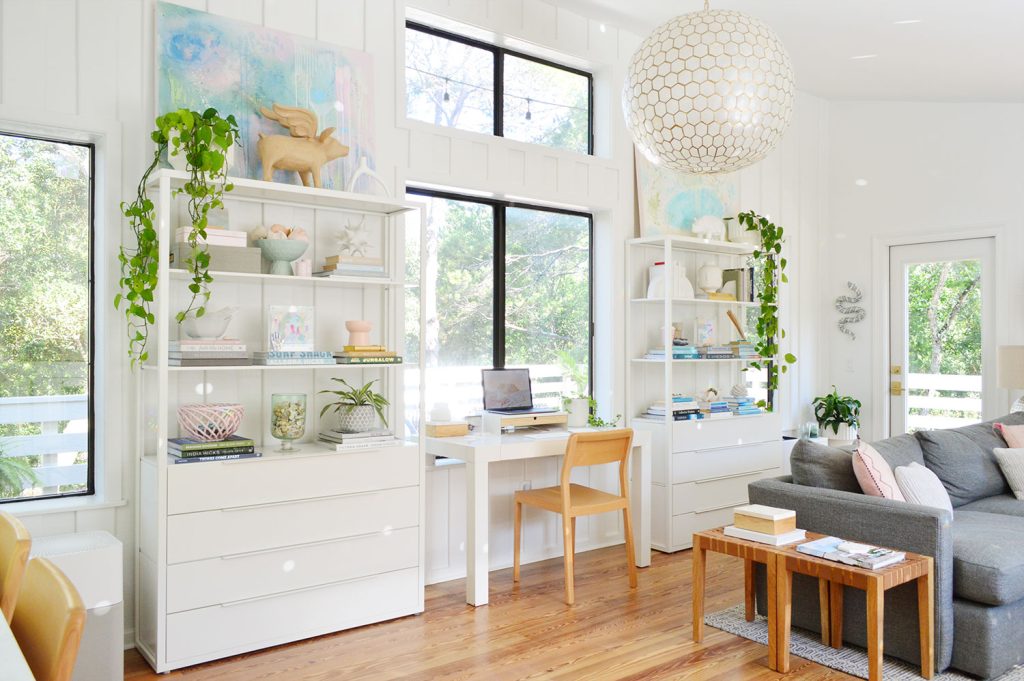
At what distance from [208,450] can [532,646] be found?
1.47 meters

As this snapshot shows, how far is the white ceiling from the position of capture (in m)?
3.95

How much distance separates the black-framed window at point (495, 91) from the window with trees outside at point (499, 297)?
16.3 inches

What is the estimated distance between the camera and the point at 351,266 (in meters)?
3.44

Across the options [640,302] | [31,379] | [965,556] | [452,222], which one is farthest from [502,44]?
[965,556]

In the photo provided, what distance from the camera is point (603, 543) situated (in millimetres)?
4754

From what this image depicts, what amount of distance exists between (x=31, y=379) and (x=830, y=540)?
3.08m

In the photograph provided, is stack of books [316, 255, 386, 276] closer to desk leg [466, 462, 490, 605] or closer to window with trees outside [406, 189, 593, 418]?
window with trees outside [406, 189, 593, 418]

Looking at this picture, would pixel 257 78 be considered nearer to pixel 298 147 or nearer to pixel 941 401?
pixel 298 147

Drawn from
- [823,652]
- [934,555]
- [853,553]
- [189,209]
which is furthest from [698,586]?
[189,209]

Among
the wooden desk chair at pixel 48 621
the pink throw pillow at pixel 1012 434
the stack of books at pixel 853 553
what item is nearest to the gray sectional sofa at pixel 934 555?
the stack of books at pixel 853 553

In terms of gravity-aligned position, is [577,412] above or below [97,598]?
above

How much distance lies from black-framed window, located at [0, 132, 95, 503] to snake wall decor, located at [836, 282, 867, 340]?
5.17m

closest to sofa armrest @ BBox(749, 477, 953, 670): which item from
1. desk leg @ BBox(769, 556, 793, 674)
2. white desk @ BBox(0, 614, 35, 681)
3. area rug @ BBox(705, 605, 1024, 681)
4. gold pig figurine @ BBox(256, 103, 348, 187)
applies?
area rug @ BBox(705, 605, 1024, 681)

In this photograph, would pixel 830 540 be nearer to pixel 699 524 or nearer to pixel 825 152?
pixel 699 524
